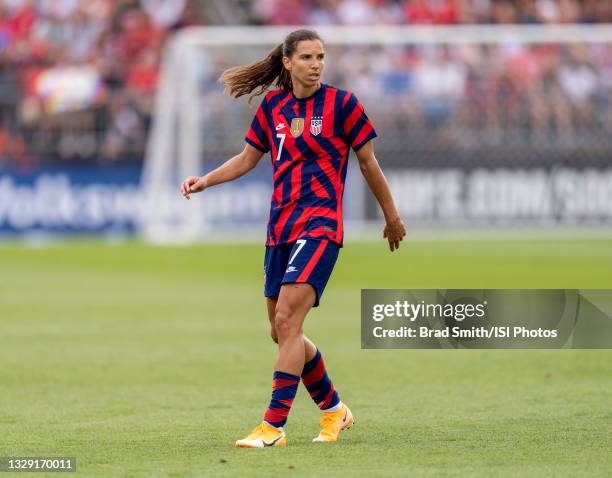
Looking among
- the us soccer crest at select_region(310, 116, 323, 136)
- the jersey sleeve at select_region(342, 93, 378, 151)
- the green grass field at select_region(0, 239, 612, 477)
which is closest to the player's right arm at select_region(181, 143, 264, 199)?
the us soccer crest at select_region(310, 116, 323, 136)

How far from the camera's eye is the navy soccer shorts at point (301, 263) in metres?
7.43

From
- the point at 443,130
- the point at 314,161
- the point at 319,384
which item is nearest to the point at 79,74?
the point at 443,130

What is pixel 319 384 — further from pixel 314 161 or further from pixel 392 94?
pixel 392 94

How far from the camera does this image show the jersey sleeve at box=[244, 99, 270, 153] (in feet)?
25.7

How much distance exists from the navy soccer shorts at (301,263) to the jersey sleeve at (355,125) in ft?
1.87

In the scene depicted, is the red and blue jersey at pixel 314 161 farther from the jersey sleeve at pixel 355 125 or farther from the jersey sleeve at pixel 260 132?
the jersey sleeve at pixel 260 132

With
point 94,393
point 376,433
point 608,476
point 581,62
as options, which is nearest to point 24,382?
point 94,393

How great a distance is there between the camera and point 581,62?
2648 centimetres

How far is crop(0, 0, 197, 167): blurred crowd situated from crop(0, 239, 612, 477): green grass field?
7.38m

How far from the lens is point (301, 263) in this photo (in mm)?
7445

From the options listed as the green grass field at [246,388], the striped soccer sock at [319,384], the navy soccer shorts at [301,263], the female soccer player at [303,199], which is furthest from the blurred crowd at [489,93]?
the navy soccer shorts at [301,263]

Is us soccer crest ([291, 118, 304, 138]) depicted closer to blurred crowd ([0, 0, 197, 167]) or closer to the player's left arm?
the player's left arm

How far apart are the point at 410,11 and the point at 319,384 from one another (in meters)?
23.9

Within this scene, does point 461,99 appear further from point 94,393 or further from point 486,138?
point 94,393
